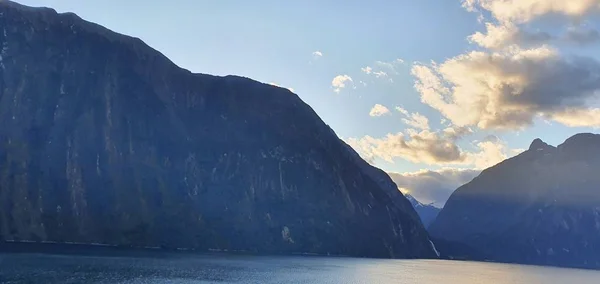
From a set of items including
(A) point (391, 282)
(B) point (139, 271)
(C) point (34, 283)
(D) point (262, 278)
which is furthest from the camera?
(A) point (391, 282)

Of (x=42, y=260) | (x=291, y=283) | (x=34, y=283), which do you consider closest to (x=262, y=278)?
(x=291, y=283)

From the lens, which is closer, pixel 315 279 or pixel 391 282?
pixel 315 279

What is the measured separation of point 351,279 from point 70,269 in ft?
279

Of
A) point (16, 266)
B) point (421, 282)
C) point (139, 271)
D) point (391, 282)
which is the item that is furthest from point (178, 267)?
point (421, 282)

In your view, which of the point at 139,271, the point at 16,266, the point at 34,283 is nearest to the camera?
the point at 34,283

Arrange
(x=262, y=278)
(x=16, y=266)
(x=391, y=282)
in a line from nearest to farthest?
(x=16, y=266), (x=262, y=278), (x=391, y=282)

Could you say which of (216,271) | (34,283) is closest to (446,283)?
(216,271)

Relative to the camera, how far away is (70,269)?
125 metres

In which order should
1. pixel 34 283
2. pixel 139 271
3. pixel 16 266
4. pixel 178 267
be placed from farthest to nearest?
pixel 178 267
pixel 139 271
pixel 16 266
pixel 34 283

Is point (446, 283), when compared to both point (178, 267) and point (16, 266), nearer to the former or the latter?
point (178, 267)

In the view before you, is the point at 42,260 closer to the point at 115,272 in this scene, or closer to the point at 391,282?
the point at 115,272

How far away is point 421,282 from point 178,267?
254 feet

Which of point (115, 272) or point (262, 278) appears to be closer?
point (115, 272)

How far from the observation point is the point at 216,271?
6324 inches
